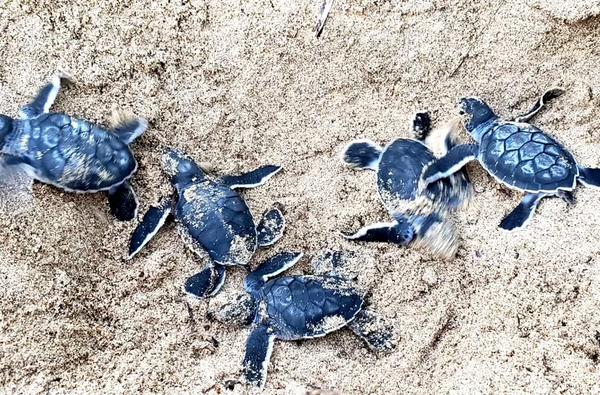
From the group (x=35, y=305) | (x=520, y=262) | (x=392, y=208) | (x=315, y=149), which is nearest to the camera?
(x=35, y=305)

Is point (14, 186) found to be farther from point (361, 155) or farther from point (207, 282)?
point (361, 155)

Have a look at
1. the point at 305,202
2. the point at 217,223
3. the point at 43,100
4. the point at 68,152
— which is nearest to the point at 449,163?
the point at 305,202

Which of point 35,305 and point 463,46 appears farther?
point 463,46

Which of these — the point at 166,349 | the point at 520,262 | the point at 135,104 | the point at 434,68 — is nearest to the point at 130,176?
the point at 135,104

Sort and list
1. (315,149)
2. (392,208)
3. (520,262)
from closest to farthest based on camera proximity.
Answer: (520,262) → (392,208) → (315,149)

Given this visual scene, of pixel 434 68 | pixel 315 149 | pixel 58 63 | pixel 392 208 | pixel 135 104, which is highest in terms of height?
pixel 58 63

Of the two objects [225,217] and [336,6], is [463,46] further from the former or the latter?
[225,217]

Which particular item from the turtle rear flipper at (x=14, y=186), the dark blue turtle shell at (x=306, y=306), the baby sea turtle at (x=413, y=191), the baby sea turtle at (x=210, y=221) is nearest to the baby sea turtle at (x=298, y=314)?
the dark blue turtle shell at (x=306, y=306)
